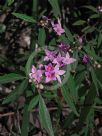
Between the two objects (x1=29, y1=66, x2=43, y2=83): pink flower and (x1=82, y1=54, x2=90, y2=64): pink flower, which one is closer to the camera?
(x1=29, y1=66, x2=43, y2=83): pink flower

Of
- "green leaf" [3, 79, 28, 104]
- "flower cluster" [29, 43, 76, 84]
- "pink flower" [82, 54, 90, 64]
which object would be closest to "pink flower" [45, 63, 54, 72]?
"flower cluster" [29, 43, 76, 84]

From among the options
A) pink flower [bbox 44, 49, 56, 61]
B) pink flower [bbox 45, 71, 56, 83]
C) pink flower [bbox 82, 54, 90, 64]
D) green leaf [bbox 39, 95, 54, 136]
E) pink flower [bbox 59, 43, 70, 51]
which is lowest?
green leaf [bbox 39, 95, 54, 136]

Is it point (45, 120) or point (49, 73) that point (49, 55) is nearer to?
point (49, 73)

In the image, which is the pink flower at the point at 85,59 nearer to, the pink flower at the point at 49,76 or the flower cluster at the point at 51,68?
the flower cluster at the point at 51,68

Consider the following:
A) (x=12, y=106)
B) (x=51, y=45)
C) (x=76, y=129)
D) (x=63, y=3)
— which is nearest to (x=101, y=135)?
(x=76, y=129)

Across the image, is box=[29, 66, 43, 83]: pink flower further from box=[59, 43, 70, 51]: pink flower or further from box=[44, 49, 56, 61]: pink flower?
box=[59, 43, 70, 51]: pink flower

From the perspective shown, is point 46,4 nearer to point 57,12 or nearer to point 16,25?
point 16,25

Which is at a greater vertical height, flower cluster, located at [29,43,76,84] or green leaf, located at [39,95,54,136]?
flower cluster, located at [29,43,76,84]

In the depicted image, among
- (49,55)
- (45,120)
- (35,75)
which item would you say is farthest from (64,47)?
(45,120)

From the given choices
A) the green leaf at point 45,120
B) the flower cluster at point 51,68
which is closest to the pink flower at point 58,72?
the flower cluster at point 51,68
